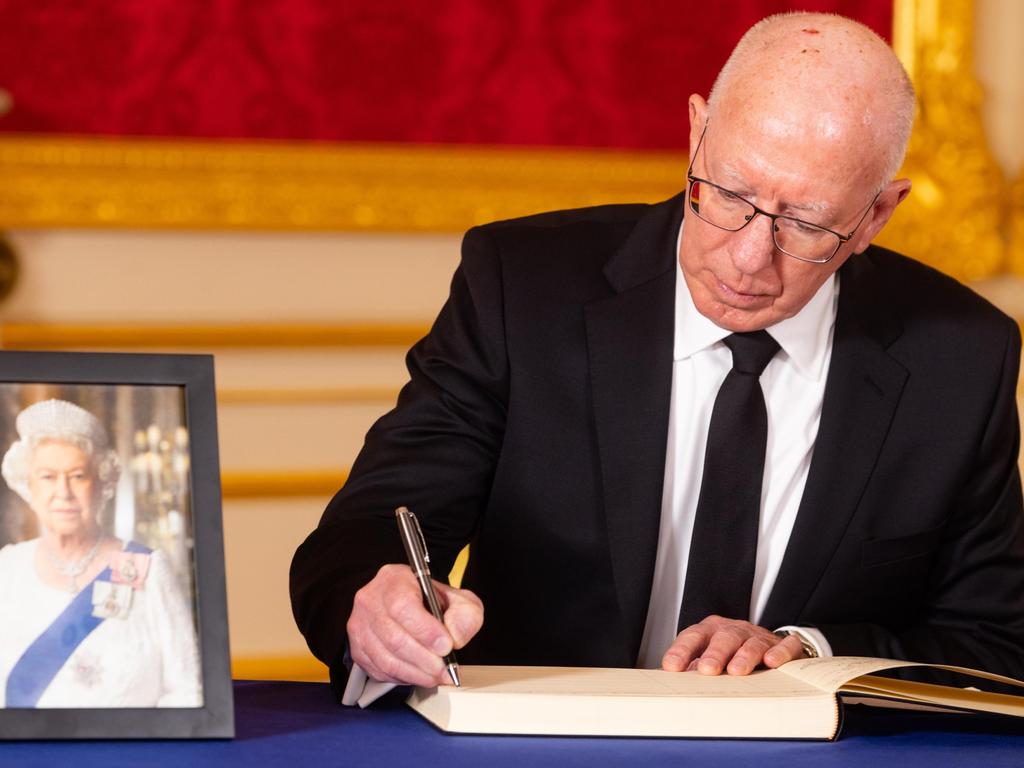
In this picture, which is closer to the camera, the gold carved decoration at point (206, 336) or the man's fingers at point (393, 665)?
the man's fingers at point (393, 665)

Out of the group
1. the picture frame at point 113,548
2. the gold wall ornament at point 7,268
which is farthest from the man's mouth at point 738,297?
the gold wall ornament at point 7,268

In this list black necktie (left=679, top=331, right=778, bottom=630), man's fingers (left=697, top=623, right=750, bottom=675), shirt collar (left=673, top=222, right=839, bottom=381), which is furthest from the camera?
shirt collar (left=673, top=222, right=839, bottom=381)

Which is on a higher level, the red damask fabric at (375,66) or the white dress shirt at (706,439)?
the red damask fabric at (375,66)

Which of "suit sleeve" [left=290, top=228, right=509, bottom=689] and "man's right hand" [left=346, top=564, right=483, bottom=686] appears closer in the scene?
"man's right hand" [left=346, top=564, right=483, bottom=686]

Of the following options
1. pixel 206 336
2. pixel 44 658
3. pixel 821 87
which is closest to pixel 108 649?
pixel 44 658

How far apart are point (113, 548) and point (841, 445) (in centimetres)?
111

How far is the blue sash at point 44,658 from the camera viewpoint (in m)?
1.19

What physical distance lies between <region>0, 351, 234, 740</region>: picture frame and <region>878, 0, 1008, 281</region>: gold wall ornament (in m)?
2.82

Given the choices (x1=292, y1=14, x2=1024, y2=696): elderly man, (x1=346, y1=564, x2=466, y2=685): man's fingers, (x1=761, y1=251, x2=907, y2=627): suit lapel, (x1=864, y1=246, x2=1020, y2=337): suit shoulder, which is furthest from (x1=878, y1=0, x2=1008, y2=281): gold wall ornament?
(x1=346, y1=564, x2=466, y2=685): man's fingers

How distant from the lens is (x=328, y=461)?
3.50 m

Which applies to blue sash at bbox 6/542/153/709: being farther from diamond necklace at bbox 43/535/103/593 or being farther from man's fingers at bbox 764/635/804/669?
man's fingers at bbox 764/635/804/669

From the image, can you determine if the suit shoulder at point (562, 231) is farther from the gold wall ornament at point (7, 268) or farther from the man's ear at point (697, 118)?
the gold wall ornament at point (7, 268)

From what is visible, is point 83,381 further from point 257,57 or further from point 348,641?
point 257,57

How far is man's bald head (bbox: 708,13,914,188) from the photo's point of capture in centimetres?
179
